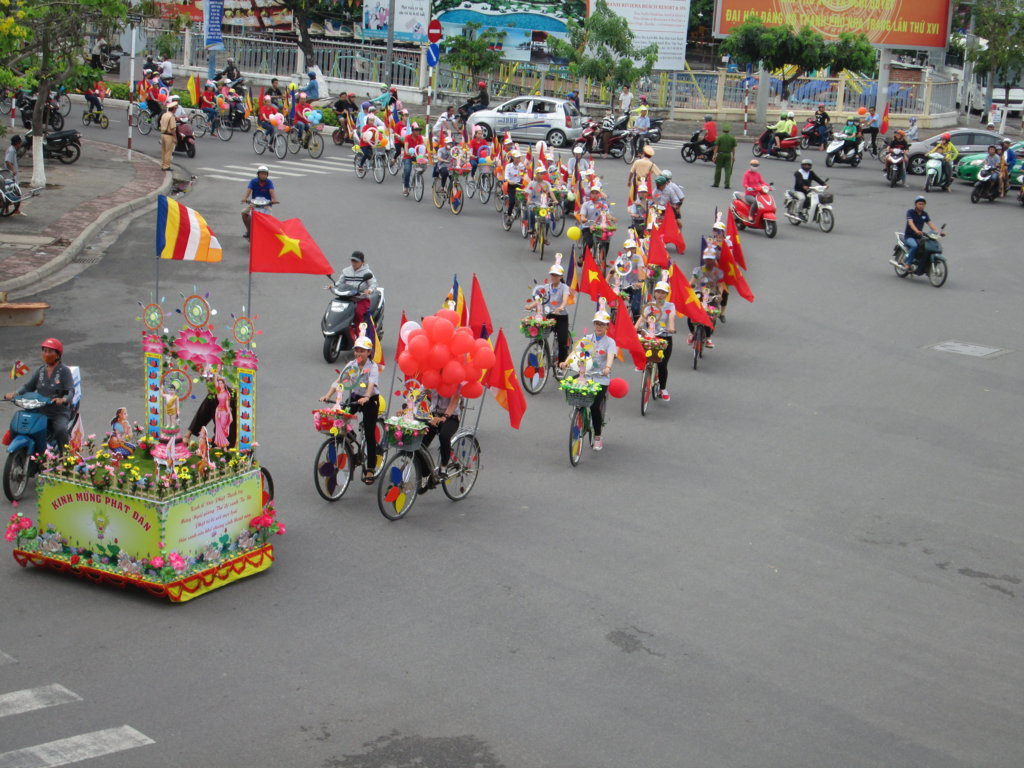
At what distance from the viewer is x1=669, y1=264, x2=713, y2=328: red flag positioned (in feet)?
56.7

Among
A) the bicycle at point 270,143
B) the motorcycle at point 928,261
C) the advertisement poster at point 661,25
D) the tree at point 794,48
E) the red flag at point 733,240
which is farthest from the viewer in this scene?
the advertisement poster at point 661,25

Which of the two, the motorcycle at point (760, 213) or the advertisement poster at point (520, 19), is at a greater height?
the advertisement poster at point (520, 19)

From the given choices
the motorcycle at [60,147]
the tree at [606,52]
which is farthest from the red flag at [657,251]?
the tree at [606,52]

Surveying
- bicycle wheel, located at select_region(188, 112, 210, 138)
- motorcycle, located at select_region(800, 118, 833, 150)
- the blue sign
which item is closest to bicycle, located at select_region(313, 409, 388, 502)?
bicycle wheel, located at select_region(188, 112, 210, 138)

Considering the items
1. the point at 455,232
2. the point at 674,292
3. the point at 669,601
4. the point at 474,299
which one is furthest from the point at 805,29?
the point at 669,601

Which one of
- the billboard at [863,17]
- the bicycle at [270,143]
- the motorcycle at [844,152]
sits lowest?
the bicycle at [270,143]

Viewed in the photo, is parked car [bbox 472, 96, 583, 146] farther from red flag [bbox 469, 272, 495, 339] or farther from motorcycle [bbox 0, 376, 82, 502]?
motorcycle [bbox 0, 376, 82, 502]

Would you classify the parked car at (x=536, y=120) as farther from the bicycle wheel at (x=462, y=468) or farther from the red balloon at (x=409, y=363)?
the red balloon at (x=409, y=363)

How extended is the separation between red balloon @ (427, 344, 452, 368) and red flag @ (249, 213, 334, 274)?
1.42m

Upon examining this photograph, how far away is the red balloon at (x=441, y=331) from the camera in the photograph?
12.1 m

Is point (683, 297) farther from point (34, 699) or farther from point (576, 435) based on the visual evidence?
point (34, 699)

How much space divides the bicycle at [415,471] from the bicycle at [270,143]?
76.6 ft

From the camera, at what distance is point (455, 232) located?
26953 mm

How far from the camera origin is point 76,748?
25.2 feet
